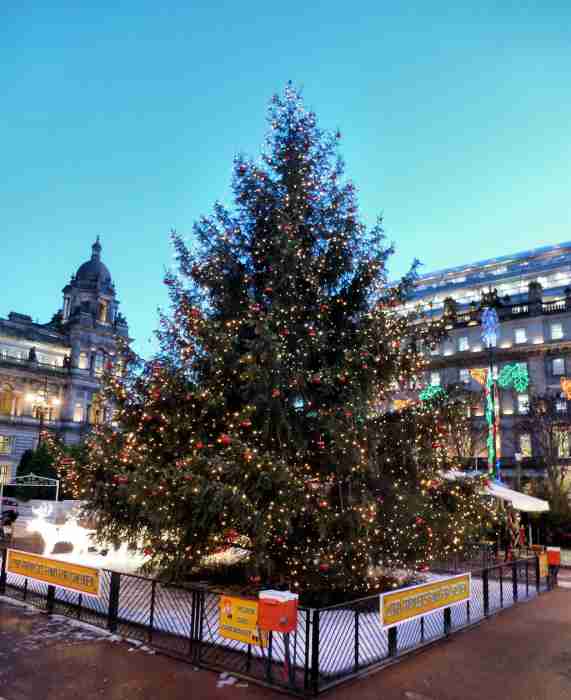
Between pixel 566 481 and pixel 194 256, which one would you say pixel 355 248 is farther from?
pixel 566 481

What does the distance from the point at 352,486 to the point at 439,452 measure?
292 centimetres

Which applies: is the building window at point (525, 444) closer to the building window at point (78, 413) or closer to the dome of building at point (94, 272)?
the building window at point (78, 413)

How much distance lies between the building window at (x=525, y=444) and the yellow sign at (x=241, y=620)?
48540mm

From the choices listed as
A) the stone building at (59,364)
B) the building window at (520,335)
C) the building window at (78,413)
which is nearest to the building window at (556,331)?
the building window at (520,335)

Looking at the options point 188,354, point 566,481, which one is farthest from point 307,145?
point 566,481

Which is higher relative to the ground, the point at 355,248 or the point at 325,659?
the point at 355,248

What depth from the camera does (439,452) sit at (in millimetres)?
15664

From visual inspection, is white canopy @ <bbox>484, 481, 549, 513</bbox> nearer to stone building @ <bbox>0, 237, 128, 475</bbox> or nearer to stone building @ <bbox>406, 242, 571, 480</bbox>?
stone building @ <bbox>406, 242, 571, 480</bbox>

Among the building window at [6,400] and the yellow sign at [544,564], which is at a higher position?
the building window at [6,400]

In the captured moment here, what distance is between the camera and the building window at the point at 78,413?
250 feet

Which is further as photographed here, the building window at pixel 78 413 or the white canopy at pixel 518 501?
the building window at pixel 78 413

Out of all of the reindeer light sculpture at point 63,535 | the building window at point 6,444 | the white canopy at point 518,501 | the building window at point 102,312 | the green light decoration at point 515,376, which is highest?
the building window at point 102,312

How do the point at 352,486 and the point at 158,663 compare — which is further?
the point at 352,486

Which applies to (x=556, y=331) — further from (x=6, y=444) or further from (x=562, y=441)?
(x=6, y=444)
